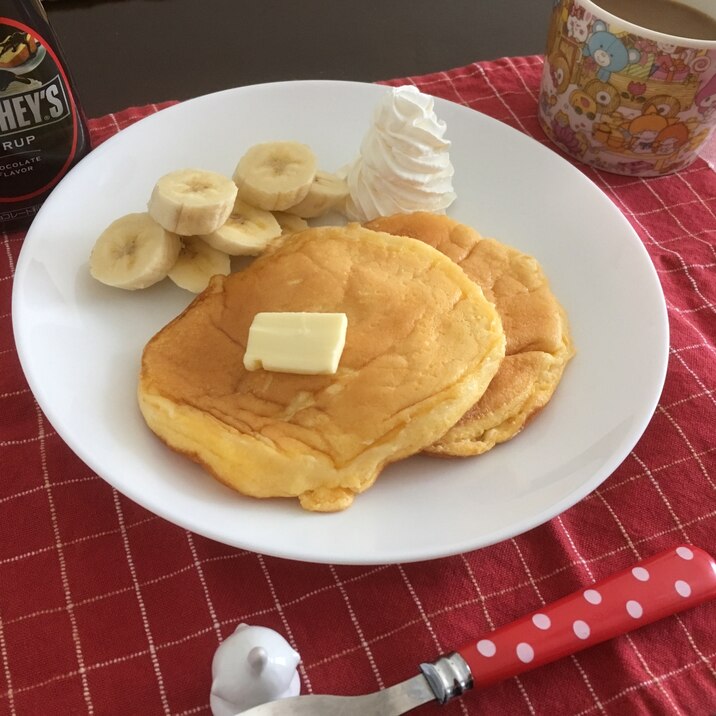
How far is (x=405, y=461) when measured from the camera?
40.1 inches

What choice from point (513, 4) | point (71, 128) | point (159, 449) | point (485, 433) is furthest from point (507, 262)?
point (513, 4)

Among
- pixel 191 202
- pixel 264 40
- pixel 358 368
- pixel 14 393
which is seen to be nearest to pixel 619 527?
pixel 358 368

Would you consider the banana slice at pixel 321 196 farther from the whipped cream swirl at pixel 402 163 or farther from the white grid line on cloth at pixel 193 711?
the white grid line on cloth at pixel 193 711

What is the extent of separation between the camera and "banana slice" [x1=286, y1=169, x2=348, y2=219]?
1317mm

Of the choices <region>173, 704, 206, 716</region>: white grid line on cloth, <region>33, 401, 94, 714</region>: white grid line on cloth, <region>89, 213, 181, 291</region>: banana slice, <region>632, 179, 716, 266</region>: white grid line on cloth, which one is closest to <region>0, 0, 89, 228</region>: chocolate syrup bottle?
<region>89, 213, 181, 291</region>: banana slice

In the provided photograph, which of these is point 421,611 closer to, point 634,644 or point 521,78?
point 634,644

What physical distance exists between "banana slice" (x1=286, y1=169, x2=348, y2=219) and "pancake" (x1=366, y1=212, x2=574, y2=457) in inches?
4.2

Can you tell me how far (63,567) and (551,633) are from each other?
0.64m

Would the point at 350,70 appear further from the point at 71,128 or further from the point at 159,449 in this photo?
the point at 159,449

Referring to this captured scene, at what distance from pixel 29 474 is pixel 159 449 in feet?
0.73

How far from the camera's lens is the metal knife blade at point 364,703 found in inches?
30.9

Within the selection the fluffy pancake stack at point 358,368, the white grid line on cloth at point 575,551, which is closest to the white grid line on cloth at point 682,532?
the white grid line on cloth at point 575,551

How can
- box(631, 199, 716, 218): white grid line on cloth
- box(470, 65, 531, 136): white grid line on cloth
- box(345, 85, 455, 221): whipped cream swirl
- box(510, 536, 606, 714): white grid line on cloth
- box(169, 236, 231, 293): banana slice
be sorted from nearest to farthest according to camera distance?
box(510, 536, 606, 714): white grid line on cloth < box(169, 236, 231, 293): banana slice < box(345, 85, 455, 221): whipped cream swirl < box(631, 199, 716, 218): white grid line on cloth < box(470, 65, 531, 136): white grid line on cloth

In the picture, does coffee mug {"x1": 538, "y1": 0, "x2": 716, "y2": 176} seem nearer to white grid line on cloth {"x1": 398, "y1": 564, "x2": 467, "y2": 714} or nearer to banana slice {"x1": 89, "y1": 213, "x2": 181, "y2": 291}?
banana slice {"x1": 89, "y1": 213, "x2": 181, "y2": 291}
